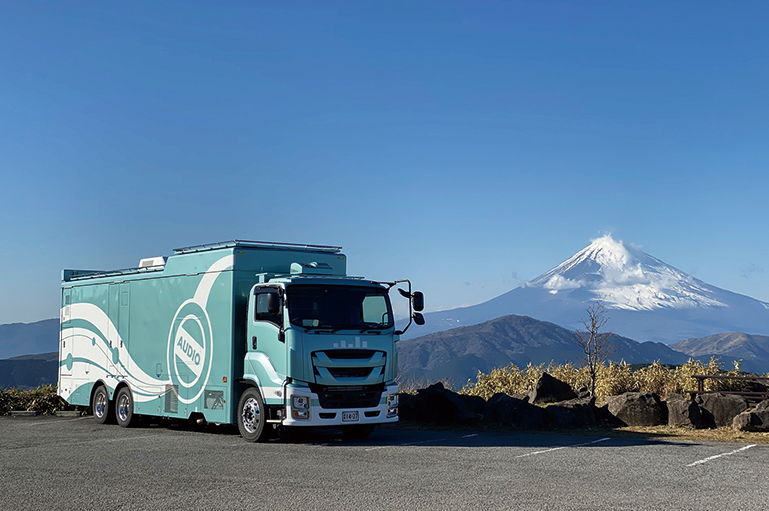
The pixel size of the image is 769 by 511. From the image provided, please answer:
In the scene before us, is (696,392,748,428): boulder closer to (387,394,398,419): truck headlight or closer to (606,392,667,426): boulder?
(606,392,667,426): boulder

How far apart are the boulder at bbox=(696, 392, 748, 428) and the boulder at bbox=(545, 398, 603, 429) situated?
2.10 meters

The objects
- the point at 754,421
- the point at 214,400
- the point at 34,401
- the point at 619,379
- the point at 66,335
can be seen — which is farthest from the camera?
the point at 34,401

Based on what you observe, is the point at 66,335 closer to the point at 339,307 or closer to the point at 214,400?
the point at 214,400

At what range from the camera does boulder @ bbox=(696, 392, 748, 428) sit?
16438mm

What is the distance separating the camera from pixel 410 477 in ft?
34.0

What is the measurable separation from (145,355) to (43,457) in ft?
15.4

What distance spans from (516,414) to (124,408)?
8404 mm

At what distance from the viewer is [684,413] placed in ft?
54.4

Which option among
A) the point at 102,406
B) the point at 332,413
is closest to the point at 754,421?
the point at 332,413

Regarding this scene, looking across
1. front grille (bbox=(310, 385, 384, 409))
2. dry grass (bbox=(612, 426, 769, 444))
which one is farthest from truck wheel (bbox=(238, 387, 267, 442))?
dry grass (bbox=(612, 426, 769, 444))

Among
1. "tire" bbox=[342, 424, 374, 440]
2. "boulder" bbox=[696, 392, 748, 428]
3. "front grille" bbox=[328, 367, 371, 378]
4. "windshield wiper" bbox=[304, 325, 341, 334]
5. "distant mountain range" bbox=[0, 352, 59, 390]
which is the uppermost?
"windshield wiper" bbox=[304, 325, 341, 334]

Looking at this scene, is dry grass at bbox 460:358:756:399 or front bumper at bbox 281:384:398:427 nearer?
front bumper at bbox 281:384:398:427

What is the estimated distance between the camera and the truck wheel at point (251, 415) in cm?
1402

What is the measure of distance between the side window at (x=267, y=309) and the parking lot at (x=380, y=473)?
2.12 meters
